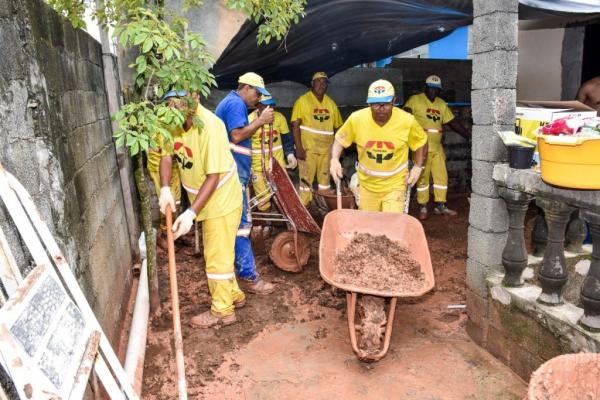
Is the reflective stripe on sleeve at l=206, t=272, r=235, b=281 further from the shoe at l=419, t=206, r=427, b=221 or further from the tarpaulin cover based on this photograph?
the shoe at l=419, t=206, r=427, b=221

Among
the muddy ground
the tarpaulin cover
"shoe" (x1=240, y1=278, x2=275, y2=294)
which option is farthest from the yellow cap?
"shoe" (x1=240, y1=278, x2=275, y2=294)

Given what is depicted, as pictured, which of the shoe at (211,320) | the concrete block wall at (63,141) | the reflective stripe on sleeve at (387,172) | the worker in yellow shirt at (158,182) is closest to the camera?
the concrete block wall at (63,141)

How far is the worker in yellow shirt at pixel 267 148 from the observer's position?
252 inches

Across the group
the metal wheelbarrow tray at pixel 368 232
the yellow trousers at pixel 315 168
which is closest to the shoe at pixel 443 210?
the yellow trousers at pixel 315 168

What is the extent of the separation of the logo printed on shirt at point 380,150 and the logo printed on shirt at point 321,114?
2854mm

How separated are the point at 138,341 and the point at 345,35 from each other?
449cm

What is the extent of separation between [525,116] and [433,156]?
386cm

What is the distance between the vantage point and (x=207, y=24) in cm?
491

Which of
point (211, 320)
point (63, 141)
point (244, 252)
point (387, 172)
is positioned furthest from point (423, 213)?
point (63, 141)

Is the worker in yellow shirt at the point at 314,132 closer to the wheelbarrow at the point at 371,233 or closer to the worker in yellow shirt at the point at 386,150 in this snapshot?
the worker in yellow shirt at the point at 386,150

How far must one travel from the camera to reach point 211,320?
4.14m

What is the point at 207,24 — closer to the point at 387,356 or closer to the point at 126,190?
the point at 126,190

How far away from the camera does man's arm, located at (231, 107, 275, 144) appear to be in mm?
4750

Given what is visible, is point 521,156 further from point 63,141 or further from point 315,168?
point 315,168
